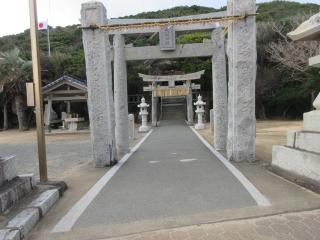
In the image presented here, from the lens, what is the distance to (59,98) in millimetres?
26266

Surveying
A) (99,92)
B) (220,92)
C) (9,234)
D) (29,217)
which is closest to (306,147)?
(29,217)

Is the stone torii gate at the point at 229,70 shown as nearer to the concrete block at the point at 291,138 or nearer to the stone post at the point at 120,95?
the concrete block at the point at 291,138

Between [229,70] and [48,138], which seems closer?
[229,70]

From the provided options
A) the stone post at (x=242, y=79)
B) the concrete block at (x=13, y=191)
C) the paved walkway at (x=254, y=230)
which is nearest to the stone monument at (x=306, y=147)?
the paved walkway at (x=254, y=230)

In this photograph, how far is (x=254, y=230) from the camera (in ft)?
13.7

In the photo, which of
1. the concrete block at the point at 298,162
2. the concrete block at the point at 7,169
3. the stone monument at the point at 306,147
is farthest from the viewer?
the stone monument at the point at 306,147

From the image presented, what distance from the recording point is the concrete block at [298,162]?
5.79 metres

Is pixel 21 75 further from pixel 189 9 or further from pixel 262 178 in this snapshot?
pixel 189 9

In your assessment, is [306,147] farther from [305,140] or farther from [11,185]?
[11,185]

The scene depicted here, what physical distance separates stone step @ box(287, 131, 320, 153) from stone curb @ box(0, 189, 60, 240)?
4.55 metres

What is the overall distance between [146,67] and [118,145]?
958 inches

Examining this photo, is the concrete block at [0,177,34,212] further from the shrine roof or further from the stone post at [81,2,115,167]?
the shrine roof

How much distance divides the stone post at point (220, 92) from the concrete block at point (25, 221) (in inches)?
309

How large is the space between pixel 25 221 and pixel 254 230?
289 cm
